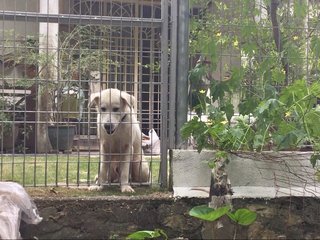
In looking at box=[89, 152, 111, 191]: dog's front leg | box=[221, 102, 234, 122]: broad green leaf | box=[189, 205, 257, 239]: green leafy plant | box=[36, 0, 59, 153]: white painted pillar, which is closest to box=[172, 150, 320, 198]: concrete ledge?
box=[221, 102, 234, 122]: broad green leaf

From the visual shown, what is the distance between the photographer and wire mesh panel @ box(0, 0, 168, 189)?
16.3 ft

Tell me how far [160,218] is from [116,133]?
1.03 m

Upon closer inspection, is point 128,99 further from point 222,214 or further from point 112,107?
point 222,214

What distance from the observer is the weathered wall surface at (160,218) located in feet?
14.7

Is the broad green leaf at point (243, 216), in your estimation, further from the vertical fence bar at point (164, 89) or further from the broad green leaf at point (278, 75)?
the broad green leaf at point (278, 75)

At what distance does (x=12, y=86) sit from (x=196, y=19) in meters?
2.18

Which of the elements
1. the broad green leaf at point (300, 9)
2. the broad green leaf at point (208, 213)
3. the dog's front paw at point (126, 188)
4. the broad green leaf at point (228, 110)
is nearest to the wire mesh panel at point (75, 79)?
the dog's front paw at point (126, 188)

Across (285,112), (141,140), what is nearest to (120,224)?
(141,140)

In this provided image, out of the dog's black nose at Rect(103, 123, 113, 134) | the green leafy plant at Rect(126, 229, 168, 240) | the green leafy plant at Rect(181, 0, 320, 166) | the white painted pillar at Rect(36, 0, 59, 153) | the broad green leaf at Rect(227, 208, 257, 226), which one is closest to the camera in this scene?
the broad green leaf at Rect(227, 208, 257, 226)

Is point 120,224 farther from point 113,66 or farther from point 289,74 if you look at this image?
point 289,74

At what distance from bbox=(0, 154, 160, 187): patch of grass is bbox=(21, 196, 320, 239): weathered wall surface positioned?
0.52m

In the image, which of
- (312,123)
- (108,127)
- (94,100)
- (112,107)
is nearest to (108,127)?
(108,127)

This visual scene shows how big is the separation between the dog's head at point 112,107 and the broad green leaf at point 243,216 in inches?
63.4

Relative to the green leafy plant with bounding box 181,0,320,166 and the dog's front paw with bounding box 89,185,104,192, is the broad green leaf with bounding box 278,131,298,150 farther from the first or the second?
the dog's front paw with bounding box 89,185,104,192
